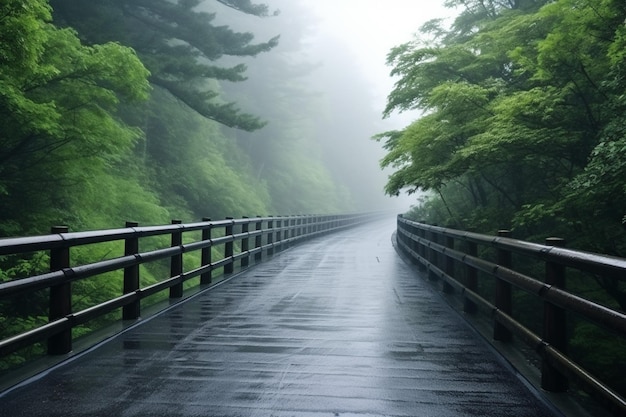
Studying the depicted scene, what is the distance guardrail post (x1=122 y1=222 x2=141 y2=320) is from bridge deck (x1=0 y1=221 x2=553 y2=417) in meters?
0.24

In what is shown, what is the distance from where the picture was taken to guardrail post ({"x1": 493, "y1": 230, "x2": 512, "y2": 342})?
5277mm

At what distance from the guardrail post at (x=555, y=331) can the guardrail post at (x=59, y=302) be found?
419 cm

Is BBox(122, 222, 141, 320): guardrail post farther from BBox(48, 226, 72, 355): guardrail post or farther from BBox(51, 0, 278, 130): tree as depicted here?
BBox(51, 0, 278, 130): tree

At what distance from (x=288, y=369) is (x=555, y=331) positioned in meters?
2.23

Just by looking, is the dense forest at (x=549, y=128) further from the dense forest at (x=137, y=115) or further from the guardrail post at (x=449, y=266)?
the dense forest at (x=137, y=115)

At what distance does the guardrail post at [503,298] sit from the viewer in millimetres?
5277

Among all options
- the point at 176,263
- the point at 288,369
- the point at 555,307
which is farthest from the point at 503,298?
the point at 176,263

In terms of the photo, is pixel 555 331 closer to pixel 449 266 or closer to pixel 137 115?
pixel 449 266

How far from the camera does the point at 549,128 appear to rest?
8727 mm

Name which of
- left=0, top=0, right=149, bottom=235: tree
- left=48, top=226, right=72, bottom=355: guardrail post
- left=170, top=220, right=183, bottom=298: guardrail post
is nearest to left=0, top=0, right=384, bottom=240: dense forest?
left=0, top=0, right=149, bottom=235: tree

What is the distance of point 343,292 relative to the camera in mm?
9203

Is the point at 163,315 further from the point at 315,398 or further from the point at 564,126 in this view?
the point at 564,126

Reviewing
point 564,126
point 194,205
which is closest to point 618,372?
point 564,126

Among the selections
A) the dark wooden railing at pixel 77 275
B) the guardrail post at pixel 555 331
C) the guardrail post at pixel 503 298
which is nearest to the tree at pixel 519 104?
the guardrail post at pixel 503 298
